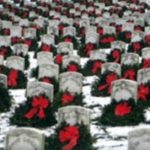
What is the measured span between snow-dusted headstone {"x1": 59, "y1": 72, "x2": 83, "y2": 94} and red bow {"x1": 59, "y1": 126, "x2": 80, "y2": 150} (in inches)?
101

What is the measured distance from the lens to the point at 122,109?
9.22 meters

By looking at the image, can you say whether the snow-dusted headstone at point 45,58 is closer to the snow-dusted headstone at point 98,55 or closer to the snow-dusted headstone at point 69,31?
the snow-dusted headstone at point 98,55

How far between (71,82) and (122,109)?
1428 millimetres

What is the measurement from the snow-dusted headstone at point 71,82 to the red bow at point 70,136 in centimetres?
257

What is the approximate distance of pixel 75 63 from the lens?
12141mm

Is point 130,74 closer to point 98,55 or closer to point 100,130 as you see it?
point 98,55

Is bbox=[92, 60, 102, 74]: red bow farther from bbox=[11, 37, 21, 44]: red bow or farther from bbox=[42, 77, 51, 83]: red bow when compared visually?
bbox=[11, 37, 21, 44]: red bow

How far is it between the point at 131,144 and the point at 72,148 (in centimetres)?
79

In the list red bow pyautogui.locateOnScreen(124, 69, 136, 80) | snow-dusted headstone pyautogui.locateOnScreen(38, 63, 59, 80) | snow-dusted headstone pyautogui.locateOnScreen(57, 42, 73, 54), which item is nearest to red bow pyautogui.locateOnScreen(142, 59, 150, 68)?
red bow pyautogui.locateOnScreen(124, 69, 136, 80)

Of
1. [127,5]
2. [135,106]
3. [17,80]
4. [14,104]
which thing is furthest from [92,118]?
[127,5]

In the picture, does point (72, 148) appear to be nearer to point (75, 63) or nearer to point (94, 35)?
point (75, 63)

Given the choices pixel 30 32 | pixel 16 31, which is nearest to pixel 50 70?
pixel 30 32

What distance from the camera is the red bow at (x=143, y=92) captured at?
32.4 feet

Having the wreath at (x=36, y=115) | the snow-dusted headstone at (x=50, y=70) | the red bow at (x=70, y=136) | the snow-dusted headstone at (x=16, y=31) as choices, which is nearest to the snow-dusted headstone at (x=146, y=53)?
the snow-dusted headstone at (x=50, y=70)
